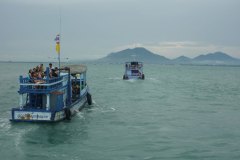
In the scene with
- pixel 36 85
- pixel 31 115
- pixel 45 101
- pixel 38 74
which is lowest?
pixel 31 115

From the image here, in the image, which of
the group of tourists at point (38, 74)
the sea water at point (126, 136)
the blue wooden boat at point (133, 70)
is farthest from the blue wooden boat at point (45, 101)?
the blue wooden boat at point (133, 70)

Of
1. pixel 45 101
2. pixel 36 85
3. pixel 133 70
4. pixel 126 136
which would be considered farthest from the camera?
pixel 133 70

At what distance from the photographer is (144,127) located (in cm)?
2405

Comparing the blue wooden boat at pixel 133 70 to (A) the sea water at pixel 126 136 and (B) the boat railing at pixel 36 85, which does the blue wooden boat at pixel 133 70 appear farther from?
(B) the boat railing at pixel 36 85

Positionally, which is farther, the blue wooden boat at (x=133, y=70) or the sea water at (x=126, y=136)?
the blue wooden boat at (x=133, y=70)

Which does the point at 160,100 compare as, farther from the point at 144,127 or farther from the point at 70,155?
the point at 70,155

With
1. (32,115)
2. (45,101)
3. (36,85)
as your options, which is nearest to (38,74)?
(36,85)

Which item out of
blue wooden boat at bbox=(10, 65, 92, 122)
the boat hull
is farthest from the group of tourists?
the boat hull

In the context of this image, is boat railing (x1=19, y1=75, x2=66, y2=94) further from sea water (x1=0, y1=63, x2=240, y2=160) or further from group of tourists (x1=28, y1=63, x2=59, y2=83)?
sea water (x1=0, y1=63, x2=240, y2=160)

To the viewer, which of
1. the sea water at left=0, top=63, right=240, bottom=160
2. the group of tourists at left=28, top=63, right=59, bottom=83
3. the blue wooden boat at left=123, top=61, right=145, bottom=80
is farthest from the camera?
the blue wooden boat at left=123, top=61, right=145, bottom=80

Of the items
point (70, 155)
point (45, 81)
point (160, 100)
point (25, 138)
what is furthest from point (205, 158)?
point (160, 100)

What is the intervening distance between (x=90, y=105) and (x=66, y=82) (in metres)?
7.21

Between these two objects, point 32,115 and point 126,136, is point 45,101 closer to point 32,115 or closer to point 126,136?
point 32,115

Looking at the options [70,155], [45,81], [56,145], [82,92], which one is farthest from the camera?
[82,92]
